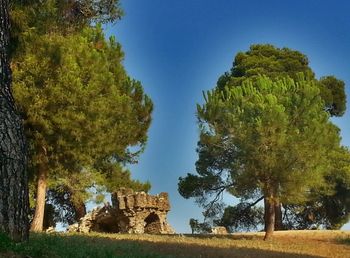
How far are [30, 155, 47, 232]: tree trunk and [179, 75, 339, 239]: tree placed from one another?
322 inches

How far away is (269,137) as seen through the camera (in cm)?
2403

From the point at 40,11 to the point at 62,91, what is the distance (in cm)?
774

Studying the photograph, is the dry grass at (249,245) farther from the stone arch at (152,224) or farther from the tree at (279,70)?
the tree at (279,70)

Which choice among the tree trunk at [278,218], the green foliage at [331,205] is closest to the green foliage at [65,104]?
the tree trunk at [278,218]

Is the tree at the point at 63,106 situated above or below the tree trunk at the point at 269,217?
above

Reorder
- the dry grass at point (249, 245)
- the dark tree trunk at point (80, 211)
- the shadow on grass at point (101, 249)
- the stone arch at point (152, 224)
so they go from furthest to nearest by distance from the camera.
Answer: the dark tree trunk at point (80, 211) → the stone arch at point (152, 224) → the dry grass at point (249, 245) → the shadow on grass at point (101, 249)

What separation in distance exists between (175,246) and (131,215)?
13.0m

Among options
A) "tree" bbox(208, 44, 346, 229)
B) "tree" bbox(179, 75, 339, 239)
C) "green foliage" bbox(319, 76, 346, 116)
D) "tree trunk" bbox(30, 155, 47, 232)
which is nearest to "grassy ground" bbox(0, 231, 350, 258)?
"tree" bbox(179, 75, 339, 239)

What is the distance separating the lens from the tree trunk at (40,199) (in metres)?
24.9

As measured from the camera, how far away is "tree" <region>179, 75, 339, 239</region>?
24.1 meters

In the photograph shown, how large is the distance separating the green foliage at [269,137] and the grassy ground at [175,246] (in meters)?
2.81

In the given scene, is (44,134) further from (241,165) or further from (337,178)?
(337,178)

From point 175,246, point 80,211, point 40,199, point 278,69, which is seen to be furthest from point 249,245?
point 278,69

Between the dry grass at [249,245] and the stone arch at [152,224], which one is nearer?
the dry grass at [249,245]
